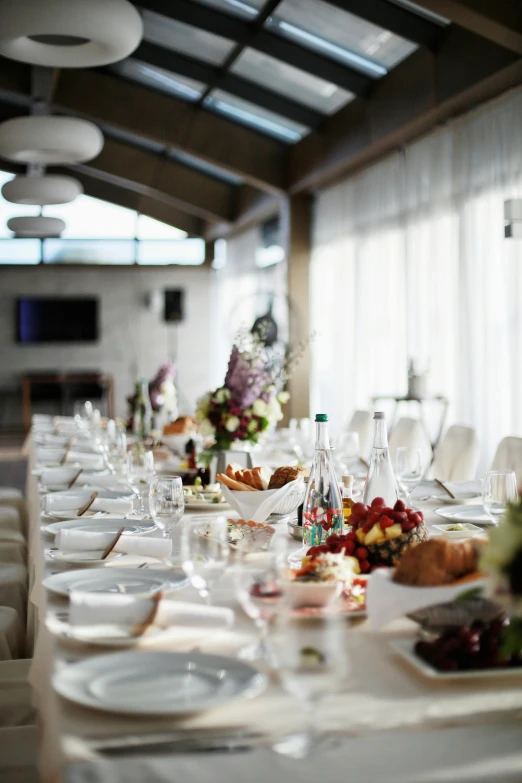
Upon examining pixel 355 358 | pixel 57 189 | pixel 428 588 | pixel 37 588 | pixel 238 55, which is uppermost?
pixel 238 55

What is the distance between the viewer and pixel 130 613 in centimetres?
128

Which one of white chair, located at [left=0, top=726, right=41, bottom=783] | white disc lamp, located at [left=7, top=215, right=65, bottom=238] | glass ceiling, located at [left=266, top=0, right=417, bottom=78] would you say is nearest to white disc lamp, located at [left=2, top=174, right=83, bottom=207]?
white disc lamp, located at [left=7, top=215, right=65, bottom=238]

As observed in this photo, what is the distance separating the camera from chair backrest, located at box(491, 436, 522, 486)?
3.33 metres

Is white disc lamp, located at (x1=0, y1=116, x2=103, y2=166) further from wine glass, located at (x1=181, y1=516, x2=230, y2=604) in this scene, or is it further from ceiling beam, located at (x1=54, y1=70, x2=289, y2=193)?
wine glass, located at (x1=181, y1=516, x2=230, y2=604)

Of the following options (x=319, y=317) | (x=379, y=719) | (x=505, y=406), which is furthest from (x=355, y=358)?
(x=379, y=719)

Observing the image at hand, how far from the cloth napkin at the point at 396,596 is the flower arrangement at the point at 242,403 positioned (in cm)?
184

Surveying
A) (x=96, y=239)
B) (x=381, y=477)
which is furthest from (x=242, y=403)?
(x=96, y=239)

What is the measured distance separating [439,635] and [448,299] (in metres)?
5.15

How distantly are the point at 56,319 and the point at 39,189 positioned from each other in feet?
21.8

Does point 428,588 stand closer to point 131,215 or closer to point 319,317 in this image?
point 319,317

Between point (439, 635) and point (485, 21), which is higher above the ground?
point (485, 21)

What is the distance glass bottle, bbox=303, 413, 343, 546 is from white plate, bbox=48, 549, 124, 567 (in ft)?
1.33

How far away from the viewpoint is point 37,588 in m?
1.84

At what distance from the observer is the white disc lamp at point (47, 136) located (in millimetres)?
5453
